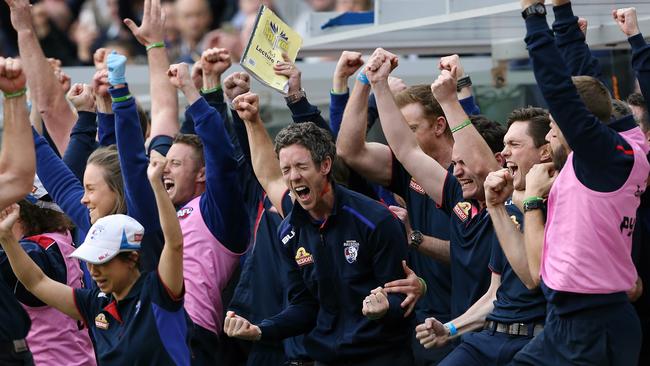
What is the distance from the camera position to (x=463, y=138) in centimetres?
561

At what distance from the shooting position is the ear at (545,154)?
539 centimetres

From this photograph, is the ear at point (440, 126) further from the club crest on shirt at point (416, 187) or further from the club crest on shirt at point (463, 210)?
the club crest on shirt at point (463, 210)

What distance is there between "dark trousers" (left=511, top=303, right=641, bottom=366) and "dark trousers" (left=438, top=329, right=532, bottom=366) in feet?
1.41

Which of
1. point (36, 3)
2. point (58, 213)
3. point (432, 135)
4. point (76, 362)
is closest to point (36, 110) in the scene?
point (58, 213)

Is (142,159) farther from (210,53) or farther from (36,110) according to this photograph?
(36,110)

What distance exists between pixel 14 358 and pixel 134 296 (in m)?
0.60

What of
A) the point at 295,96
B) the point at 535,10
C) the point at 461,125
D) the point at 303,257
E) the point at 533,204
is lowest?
the point at 303,257

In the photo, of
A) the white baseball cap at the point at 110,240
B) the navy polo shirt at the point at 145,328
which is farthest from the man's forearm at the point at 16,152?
the navy polo shirt at the point at 145,328

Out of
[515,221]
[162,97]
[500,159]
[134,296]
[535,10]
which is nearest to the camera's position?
[535,10]

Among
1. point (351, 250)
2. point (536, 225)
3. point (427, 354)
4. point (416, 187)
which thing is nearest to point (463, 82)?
point (416, 187)

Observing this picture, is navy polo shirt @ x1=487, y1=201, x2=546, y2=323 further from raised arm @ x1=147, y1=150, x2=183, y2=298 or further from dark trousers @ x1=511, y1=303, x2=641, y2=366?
raised arm @ x1=147, y1=150, x2=183, y2=298

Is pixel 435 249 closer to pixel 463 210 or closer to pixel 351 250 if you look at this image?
pixel 463 210

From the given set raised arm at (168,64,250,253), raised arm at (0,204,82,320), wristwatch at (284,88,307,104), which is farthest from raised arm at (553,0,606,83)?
raised arm at (0,204,82,320)

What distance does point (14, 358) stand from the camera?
5223 mm
